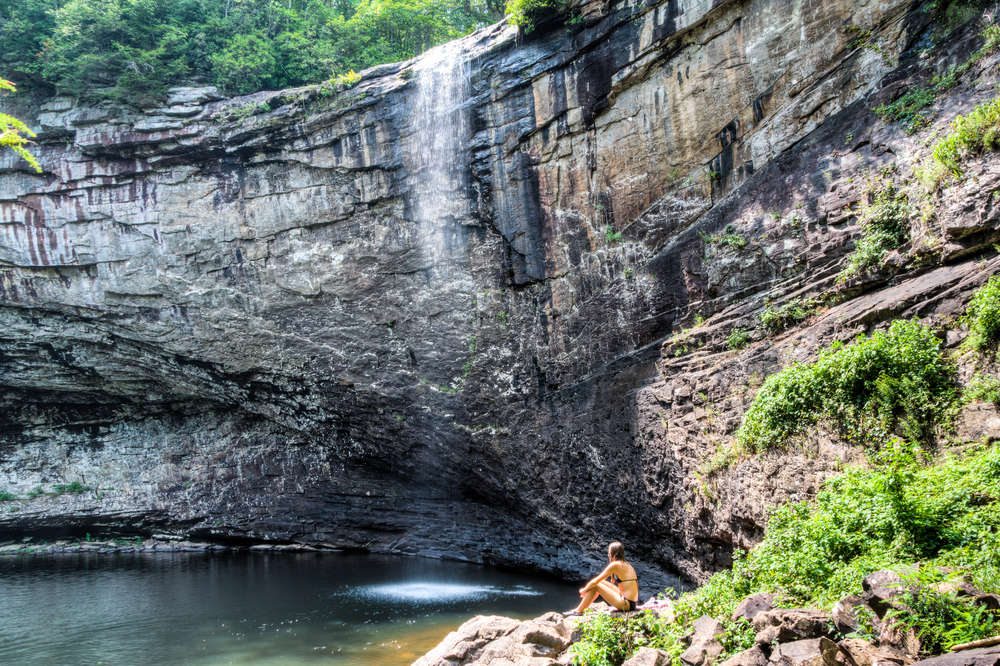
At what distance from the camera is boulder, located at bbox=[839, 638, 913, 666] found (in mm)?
3379

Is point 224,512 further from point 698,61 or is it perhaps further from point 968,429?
point 968,429

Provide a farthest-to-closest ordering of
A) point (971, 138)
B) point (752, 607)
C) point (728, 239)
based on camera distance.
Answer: point (728, 239), point (971, 138), point (752, 607)

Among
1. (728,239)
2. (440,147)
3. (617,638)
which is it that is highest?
(440,147)

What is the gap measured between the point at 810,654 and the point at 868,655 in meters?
0.30

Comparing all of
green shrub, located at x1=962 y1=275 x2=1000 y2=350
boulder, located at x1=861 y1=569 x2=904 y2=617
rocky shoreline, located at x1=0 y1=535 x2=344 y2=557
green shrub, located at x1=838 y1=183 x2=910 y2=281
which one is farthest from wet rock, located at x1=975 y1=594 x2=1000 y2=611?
rocky shoreline, located at x1=0 y1=535 x2=344 y2=557

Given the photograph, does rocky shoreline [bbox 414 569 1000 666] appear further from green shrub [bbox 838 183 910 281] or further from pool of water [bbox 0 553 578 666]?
green shrub [bbox 838 183 910 281]

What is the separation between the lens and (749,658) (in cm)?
394

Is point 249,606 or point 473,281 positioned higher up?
point 473,281

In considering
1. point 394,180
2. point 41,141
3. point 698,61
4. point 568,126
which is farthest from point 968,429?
point 41,141

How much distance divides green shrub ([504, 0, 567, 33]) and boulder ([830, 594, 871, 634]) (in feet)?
39.9

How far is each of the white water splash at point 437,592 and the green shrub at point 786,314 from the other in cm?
654

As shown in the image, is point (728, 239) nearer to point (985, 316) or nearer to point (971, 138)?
point (971, 138)

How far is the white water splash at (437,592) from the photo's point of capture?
11703 mm

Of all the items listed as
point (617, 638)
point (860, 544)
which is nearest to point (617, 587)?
point (617, 638)
